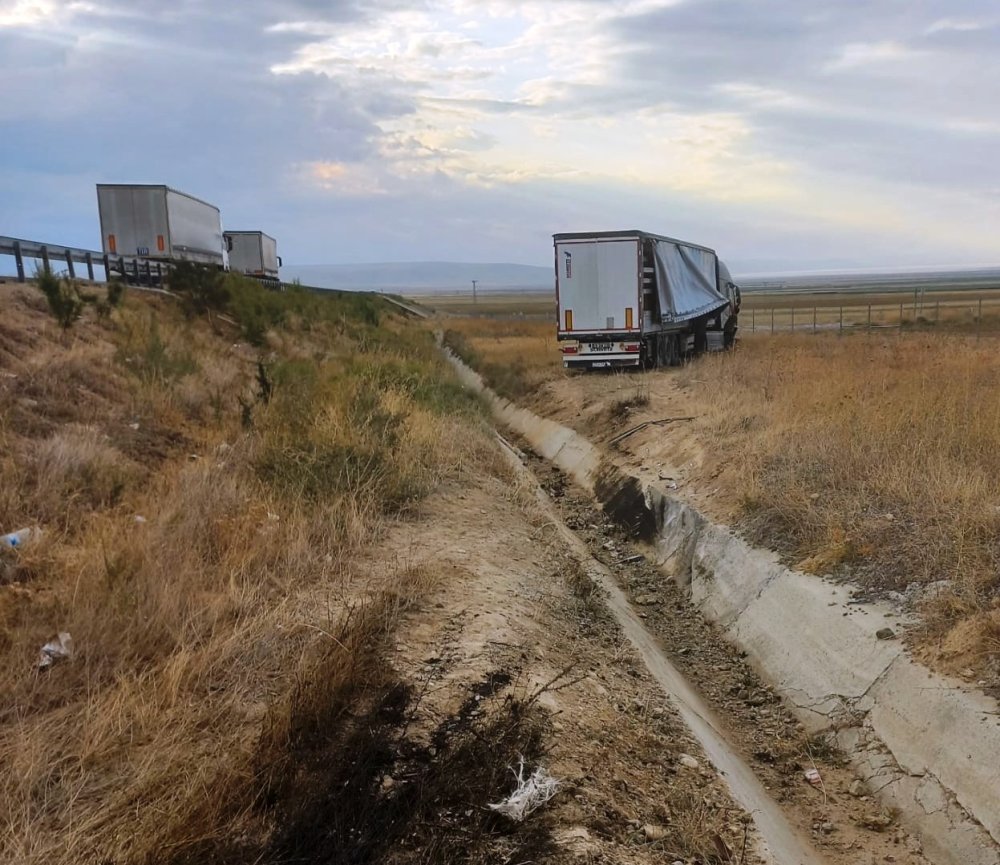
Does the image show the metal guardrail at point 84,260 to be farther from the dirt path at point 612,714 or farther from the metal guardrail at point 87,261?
the dirt path at point 612,714

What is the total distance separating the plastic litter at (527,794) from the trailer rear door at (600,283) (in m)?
17.6

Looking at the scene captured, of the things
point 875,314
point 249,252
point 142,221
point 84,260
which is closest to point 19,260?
point 84,260

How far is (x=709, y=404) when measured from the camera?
13.7 metres

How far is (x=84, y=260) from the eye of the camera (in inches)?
928

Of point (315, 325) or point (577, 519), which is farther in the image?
point (315, 325)

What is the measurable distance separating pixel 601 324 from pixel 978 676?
16.7 meters

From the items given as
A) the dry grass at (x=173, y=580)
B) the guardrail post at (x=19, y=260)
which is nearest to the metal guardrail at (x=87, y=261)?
the guardrail post at (x=19, y=260)

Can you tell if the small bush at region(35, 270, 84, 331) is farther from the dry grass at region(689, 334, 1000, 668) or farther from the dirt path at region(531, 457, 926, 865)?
the dry grass at region(689, 334, 1000, 668)

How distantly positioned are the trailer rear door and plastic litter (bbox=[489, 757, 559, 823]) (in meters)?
17.6

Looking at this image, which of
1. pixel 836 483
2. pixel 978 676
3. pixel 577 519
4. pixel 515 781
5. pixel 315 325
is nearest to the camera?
pixel 515 781

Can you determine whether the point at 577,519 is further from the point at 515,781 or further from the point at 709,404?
the point at 515,781

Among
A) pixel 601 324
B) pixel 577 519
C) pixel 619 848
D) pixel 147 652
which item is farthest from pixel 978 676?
pixel 601 324

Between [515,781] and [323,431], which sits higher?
[323,431]

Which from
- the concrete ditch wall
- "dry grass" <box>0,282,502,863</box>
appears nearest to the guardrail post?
"dry grass" <box>0,282,502,863</box>
